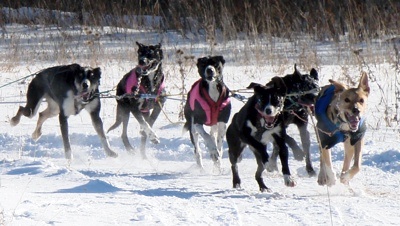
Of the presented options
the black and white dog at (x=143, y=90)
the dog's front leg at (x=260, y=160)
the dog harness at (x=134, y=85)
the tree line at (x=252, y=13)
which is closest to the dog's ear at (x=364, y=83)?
the dog's front leg at (x=260, y=160)

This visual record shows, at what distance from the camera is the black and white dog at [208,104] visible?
A: 7.68 m

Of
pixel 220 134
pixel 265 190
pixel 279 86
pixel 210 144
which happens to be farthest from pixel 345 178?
pixel 220 134

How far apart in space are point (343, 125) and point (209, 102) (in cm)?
147

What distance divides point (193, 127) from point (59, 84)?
5.23ft

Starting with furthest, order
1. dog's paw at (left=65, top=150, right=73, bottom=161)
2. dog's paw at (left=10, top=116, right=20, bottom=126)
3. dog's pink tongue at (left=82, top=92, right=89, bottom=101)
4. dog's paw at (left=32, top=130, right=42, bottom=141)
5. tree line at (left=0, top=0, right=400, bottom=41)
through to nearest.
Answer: tree line at (left=0, top=0, right=400, bottom=41) < dog's paw at (left=10, top=116, right=20, bottom=126) < dog's paw at (left=32, top=130, right=42, bottom=141) < dog's pink tongue at (left=82, top=92, right=89, bottom=101) < dog's paw at (left=65, top=150, right=73, bottom=161)

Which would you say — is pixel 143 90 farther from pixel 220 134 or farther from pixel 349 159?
pixel 349 159

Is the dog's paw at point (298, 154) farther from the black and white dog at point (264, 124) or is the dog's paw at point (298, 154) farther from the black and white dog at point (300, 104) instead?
the black and white dog at point (264, 124)

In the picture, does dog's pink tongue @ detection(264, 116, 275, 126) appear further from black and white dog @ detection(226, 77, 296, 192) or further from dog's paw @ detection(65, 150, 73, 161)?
dog's paw @ detection(65, 150, 73, 161)

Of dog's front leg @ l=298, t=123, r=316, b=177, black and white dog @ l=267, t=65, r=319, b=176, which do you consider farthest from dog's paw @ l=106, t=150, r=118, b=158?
dog's front leg @ l=298, t=123, r=316, b=177

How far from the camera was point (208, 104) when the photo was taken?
25.2 ft

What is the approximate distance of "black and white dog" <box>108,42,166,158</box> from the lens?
28.7 ft

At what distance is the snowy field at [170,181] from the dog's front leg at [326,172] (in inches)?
2.8

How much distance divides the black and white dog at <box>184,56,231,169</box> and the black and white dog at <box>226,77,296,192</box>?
1010 mm

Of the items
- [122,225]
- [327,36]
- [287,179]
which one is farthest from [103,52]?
[122,225]
